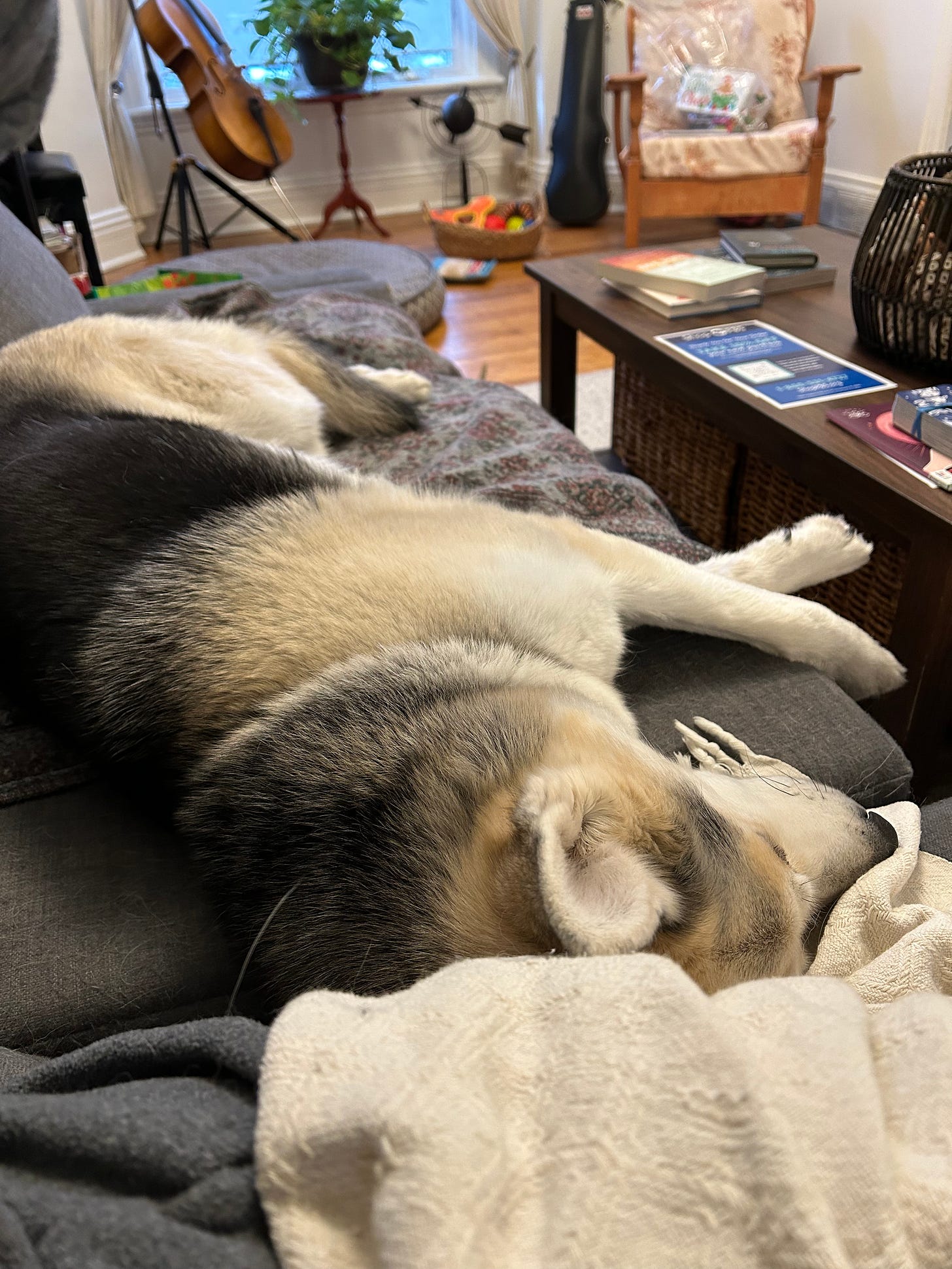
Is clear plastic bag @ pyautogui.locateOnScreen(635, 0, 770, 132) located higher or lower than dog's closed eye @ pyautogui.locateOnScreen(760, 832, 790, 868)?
higher

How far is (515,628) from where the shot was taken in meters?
1.20

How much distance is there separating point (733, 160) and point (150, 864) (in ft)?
18.1

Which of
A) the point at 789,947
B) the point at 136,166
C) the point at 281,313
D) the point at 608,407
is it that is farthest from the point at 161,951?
the point at 136,166

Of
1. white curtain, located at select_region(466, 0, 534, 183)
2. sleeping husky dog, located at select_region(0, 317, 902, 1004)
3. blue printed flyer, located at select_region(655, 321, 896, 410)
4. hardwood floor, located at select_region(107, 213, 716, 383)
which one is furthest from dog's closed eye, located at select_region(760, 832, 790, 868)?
white curtain, located at select_region(466, 0, 534, 183)

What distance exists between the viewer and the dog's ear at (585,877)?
710 mm

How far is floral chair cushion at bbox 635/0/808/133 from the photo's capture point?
5477 millimetres

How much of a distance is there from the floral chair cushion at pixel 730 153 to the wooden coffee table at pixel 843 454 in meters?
2.87

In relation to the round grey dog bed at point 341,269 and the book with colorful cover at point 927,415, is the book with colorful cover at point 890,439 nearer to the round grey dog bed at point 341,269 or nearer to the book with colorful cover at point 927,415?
the book with colorful cover at point 927,415

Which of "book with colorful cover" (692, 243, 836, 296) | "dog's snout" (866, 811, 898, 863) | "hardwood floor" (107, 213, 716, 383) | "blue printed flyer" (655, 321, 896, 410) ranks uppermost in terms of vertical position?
"book with colorful cover" (692, 243, 836, 296)

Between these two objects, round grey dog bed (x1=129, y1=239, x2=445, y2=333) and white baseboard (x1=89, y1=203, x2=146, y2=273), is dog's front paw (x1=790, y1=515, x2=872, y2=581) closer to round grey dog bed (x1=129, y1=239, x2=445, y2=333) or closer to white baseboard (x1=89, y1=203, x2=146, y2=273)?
round grey dog bed (x1=129, y1=239, x2=445, y2=333)

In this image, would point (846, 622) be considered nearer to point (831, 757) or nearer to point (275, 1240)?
point (831, 757)

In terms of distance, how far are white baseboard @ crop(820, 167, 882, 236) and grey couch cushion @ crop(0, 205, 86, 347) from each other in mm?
5177

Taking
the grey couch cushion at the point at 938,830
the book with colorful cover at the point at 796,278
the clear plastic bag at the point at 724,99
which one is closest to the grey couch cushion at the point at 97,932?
the grey couch cushion at the point at 938,830

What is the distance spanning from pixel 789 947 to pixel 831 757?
1.47 feet
